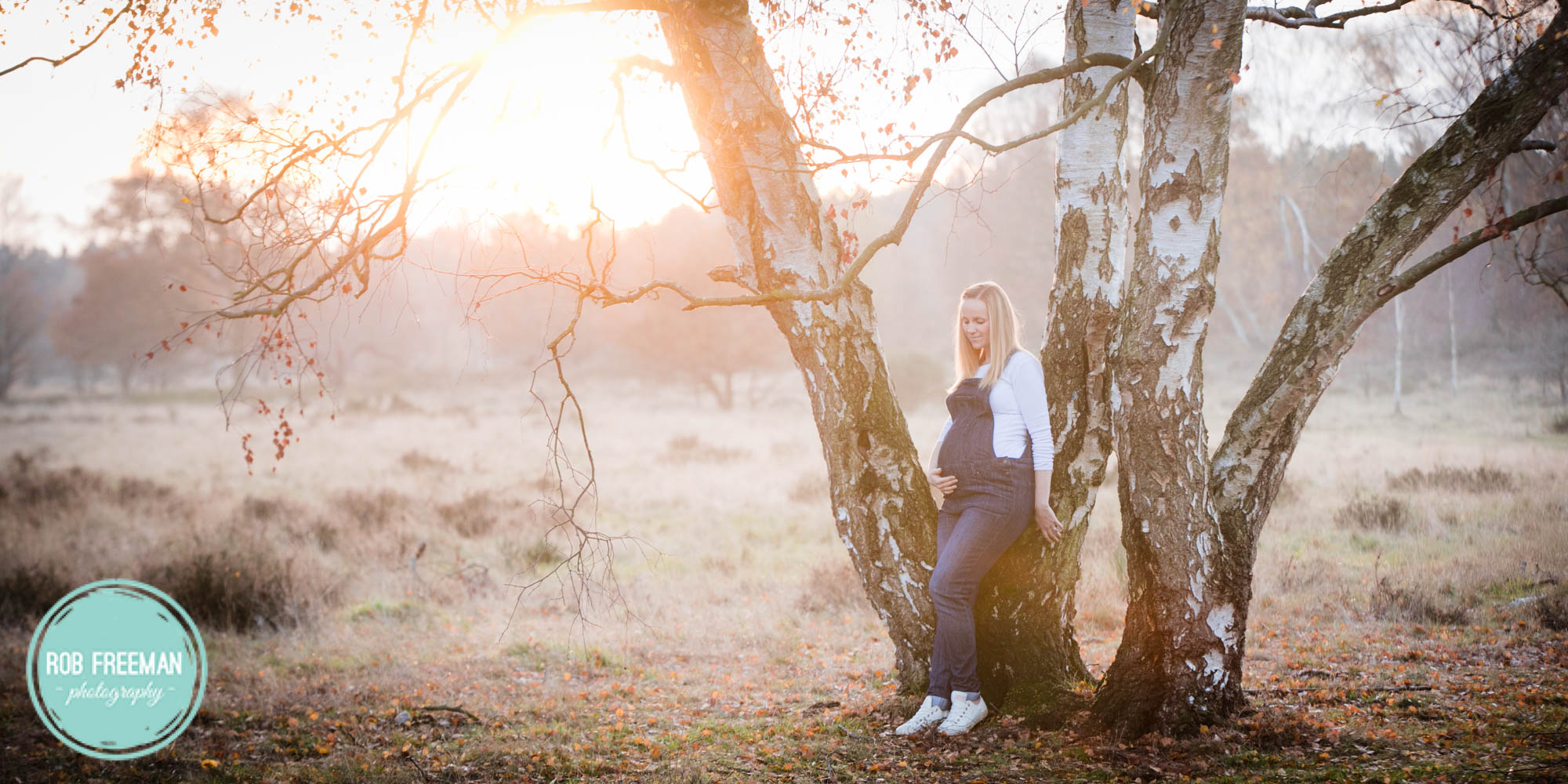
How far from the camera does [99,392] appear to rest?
119 ft

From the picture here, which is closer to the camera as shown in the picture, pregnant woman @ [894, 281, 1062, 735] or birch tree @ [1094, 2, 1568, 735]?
birch tree @ [1094, 2, 1568, 735]

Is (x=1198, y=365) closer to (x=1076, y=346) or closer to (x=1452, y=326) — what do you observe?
(x=1076, y=346)

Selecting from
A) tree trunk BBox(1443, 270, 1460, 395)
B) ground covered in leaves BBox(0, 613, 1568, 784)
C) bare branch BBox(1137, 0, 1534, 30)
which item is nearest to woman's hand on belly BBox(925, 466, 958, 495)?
ground covered in leaves BBox(0, 613, 1568, 784)

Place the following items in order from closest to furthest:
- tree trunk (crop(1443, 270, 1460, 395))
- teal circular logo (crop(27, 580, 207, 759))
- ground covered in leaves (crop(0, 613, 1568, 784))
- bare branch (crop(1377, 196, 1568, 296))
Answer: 1. bare branch (crop(1377, 196, 1568, 296))
2. ground covered in leaves (crop(0, 613, 1568, 784))
3. teal circular logo (crop(27, 580, 207, 759))
4. tree trunk (crop(1443, 270, 1460, 395))

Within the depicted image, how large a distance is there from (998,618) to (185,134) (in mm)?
4706

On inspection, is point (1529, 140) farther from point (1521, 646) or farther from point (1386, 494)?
point (1386, 494)

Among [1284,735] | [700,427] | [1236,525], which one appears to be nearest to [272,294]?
[1236,525]

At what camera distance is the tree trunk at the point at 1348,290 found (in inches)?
137

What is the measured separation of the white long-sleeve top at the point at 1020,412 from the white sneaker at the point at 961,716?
1.13m

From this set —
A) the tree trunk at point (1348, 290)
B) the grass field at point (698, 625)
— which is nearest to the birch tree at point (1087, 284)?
the tree trunk at point (1348, 290)

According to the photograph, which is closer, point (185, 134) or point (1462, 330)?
point (185, 134)

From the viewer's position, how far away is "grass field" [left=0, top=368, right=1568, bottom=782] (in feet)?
12.8

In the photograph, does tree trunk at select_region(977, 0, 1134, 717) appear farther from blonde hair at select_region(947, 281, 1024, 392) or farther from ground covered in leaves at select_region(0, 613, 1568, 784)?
ground covered in leaves at select_region(0, 613, 1568, 784)

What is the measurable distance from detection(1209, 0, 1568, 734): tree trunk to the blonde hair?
1.02 m
